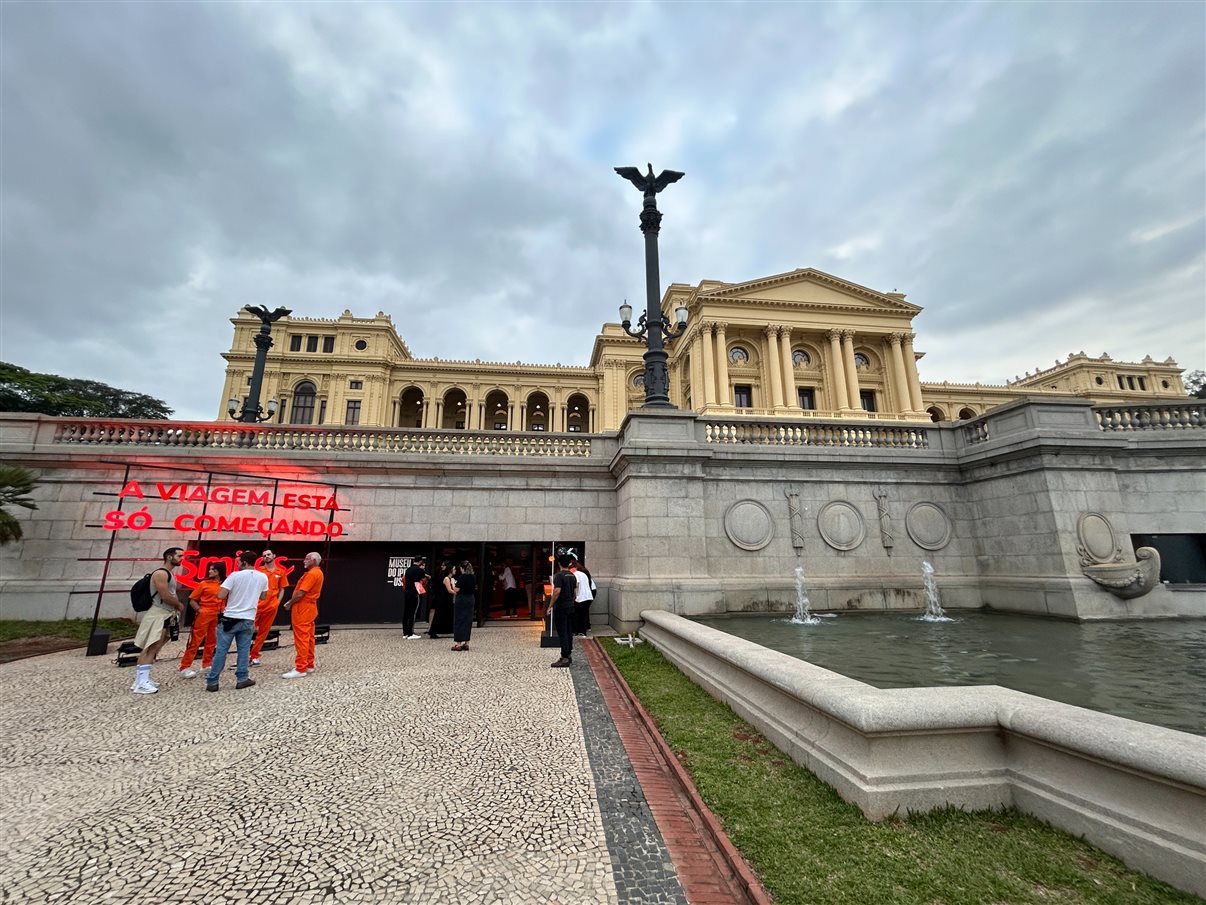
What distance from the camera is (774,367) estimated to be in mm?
49906

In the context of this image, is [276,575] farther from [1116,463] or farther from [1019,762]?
[1116,463]

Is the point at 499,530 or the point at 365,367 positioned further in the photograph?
the point at 365,367

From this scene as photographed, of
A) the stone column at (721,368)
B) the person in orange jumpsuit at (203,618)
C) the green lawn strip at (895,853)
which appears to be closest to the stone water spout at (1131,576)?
the green lawn strip at (895,853)

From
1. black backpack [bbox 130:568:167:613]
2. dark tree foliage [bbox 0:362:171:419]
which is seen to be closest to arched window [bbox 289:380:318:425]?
Result: dark tree foliage [bbox 0:362:171:419]

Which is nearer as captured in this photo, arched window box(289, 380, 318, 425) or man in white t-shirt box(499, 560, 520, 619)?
man in white t-shirt box(499, 560, 520, 619)

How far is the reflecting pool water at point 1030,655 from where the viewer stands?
16.0 ft

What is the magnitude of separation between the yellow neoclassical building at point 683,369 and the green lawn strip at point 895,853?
4353 cm

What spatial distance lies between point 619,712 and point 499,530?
788 centimetres

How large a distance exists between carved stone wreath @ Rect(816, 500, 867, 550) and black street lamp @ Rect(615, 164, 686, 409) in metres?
5.03

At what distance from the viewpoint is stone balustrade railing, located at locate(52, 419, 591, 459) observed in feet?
43.2

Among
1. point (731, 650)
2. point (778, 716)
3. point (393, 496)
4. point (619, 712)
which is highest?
point (393, 496)

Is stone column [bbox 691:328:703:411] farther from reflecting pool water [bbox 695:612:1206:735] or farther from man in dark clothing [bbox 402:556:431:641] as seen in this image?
man in dark clothing [bbox 402:556:431:641]

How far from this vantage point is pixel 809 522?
12.8 meters

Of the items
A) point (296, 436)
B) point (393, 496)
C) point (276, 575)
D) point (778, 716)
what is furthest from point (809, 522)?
point (296, 436)
